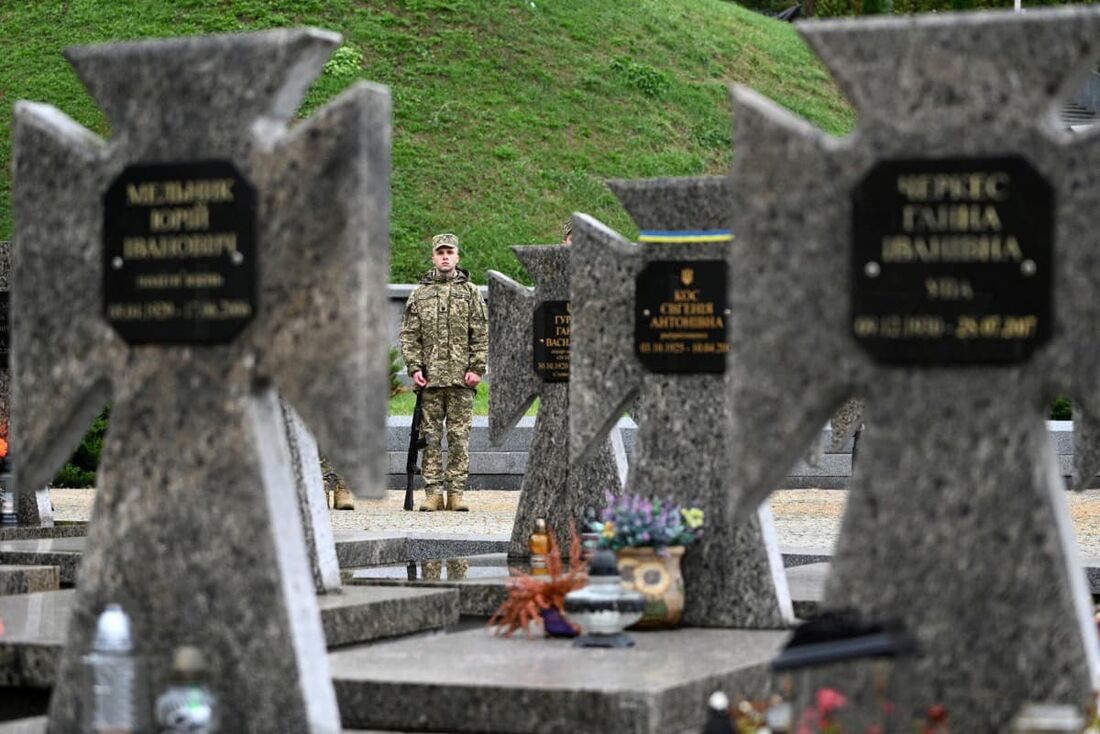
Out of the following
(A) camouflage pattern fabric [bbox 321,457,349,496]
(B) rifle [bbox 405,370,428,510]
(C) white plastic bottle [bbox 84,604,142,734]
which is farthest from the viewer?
(B) rifle [bbox 405,370,428,510]

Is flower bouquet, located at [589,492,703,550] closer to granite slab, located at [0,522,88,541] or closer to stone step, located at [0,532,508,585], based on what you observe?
stone step, located at [0,532,508,585]

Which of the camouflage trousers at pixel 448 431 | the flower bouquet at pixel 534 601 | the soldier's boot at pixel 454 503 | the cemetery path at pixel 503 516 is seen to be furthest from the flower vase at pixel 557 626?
the soldier's boot at pixel 454 503

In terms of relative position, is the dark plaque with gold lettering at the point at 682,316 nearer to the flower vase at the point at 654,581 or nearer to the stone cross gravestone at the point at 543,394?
the flower vase at the point at 654,581

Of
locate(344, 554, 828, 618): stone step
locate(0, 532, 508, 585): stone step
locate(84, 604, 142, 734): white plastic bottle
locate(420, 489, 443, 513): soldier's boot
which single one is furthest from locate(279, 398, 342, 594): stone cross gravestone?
locate(420, 489, 443, 513): soldier's boot

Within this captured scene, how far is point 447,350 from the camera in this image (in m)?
17.2

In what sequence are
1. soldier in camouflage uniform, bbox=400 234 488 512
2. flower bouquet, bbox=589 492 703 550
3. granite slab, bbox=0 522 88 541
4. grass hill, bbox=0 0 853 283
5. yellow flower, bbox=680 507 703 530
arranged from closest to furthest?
flower bouquet, bbox=589 492 703 550, yellow flower, bbox=680 507 703 530, granite slab, bbox=0 522 88 541, soldier in camouflage uniform, bbox=400 234 488 512, grass hill, bbox=0 0 853 283

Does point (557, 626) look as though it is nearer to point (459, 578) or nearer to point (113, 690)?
point (459, 578)

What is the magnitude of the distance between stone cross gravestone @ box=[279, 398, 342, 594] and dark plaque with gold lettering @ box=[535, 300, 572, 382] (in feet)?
11.0

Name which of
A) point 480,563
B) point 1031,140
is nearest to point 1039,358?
point 1031,140

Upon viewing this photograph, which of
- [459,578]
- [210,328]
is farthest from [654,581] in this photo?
[210,328]

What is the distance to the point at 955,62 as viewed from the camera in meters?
5.36

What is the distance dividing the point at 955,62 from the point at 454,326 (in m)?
12.0

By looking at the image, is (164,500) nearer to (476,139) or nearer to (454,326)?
(454,326)

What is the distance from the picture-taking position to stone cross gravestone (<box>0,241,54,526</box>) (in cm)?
1358
